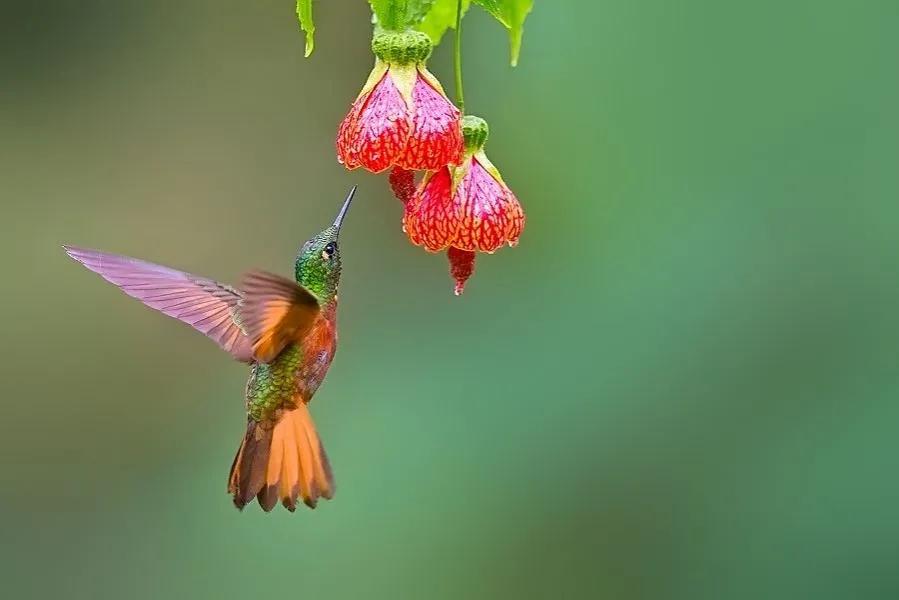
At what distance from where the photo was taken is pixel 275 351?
6.47 feet

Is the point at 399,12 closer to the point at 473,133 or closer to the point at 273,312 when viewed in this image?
the point at 473,133

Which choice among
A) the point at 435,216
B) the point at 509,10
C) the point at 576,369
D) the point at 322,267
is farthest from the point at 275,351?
the point at 576,369

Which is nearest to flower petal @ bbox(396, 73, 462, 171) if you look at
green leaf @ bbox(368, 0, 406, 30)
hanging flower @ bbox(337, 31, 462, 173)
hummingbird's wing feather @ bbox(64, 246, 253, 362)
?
hanging flower @ bbox(337, 31, 462, 173)

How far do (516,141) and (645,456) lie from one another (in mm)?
1076

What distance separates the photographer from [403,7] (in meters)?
1.71

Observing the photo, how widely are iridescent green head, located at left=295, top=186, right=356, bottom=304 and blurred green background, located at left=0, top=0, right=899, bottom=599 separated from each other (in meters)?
1.67

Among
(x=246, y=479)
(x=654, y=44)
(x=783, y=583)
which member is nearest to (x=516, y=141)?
(x=654, y=44)

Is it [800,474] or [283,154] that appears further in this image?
[283,154]

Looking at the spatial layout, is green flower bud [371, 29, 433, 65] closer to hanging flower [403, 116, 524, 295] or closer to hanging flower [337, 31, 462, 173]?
hanging flower [337, 31, 462, 173]

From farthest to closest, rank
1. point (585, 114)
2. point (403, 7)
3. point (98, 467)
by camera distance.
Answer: point (98, 467)
point (585, 114)
point (403, 7)

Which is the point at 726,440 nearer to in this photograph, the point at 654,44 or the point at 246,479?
the point at 654,44

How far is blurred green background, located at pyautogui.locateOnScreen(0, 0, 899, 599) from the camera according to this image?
3.45 m

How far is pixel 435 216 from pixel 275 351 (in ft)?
1.37

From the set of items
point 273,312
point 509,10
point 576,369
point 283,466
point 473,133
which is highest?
point 576,369
